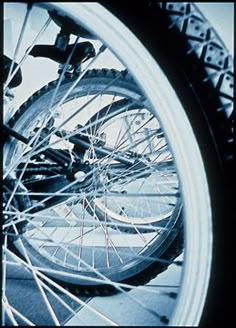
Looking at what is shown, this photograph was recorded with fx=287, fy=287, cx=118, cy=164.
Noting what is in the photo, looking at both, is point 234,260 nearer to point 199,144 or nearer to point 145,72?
point 199,144

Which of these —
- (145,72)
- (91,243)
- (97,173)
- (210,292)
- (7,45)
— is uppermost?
(7,45)

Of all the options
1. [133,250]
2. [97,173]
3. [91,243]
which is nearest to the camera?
[97,173]

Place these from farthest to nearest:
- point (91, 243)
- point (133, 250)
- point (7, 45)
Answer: point (7, 45) < point (91, 243) < point (133, 250)

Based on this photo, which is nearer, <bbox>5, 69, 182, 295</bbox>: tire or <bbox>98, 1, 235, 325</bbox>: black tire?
<bbox>98, 1, 235, 325</bbox>: black tire

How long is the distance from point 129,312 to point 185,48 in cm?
73

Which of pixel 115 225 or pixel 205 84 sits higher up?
pixel 205 84

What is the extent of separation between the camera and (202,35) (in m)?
0.44

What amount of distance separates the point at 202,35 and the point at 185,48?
3 cm

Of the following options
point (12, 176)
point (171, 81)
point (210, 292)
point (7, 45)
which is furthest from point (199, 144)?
point (7, 45)

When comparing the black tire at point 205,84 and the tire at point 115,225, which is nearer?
the black tire at point 205,84

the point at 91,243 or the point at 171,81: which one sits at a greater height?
the point at 171,81

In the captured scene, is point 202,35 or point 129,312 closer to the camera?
point 202,35

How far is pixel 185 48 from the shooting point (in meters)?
0.44

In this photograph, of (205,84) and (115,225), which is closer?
(205,84)
